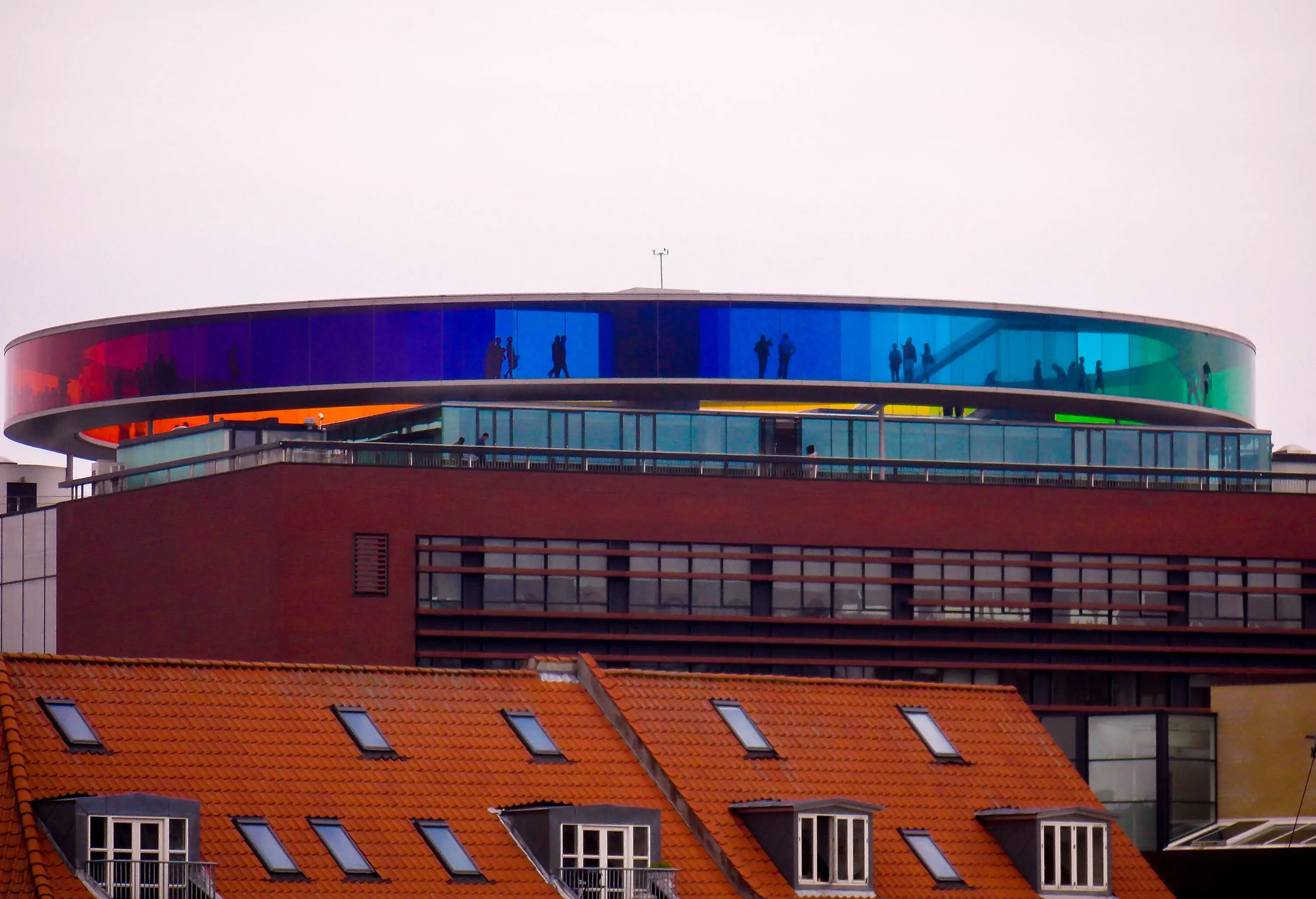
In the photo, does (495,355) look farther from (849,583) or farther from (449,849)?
(449,849)

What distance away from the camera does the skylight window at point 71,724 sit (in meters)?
41.4

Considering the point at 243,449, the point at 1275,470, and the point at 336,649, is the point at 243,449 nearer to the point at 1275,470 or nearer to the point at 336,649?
the point at 336,649

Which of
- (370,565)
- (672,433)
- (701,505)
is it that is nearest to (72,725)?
(370,565)


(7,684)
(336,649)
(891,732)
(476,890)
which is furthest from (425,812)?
(336,649)

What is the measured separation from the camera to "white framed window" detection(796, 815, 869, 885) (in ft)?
151

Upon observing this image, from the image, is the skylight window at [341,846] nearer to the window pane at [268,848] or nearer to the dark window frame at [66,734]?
the window pane at [268,848]

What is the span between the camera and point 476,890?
1674 inches

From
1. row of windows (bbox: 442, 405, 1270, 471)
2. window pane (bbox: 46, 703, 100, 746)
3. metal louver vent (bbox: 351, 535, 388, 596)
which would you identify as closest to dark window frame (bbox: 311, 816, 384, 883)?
window pane (bbox: 46, 703, 100, 746)

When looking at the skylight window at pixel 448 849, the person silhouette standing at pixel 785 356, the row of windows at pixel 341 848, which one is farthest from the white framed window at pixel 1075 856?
the person silhouette standing at pixel 785 356

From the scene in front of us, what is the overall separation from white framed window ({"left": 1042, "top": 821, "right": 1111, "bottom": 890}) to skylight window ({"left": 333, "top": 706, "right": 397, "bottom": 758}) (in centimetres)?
1154

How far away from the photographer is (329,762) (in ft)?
144

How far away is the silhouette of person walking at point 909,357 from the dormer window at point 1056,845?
35.9m

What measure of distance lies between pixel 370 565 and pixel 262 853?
3189 centimetres

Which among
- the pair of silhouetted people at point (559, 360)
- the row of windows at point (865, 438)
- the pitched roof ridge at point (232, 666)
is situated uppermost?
the pair of silhouetted people at point (559, 360)
